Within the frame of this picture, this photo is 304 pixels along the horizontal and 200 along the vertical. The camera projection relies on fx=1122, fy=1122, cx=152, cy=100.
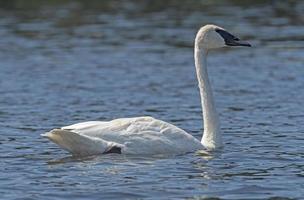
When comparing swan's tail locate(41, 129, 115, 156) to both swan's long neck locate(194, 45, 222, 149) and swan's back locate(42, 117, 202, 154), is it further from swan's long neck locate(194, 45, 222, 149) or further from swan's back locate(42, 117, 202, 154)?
swan's long neck locate(194, 45, 222, 149)

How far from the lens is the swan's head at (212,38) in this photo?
16.2m

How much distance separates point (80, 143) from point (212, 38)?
2627 mm

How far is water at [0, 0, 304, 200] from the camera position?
44.4ft

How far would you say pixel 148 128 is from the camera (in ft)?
50.5

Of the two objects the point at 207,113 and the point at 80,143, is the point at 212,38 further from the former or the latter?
the point at 80,143

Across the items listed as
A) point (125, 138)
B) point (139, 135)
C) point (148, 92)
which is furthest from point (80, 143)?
point (148, 92)

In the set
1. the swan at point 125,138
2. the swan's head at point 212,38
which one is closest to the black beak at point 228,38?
the swan's head at point 212,38

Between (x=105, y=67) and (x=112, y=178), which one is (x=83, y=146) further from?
(x=105, y=67)

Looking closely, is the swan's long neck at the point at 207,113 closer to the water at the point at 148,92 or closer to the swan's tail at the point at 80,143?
the water at the point at 148,92

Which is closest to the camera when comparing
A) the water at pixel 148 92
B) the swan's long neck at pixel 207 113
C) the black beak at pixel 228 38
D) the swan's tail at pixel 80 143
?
the water at pixel 148 92

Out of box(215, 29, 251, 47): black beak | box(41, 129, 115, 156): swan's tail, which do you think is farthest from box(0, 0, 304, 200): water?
box(215, 29, 251, 47): black beak

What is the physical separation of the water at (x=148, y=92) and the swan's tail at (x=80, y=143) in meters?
0.15

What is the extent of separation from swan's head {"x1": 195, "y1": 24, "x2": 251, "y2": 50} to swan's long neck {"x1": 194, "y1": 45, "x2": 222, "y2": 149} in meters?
0.10

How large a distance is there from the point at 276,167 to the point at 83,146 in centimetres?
263
